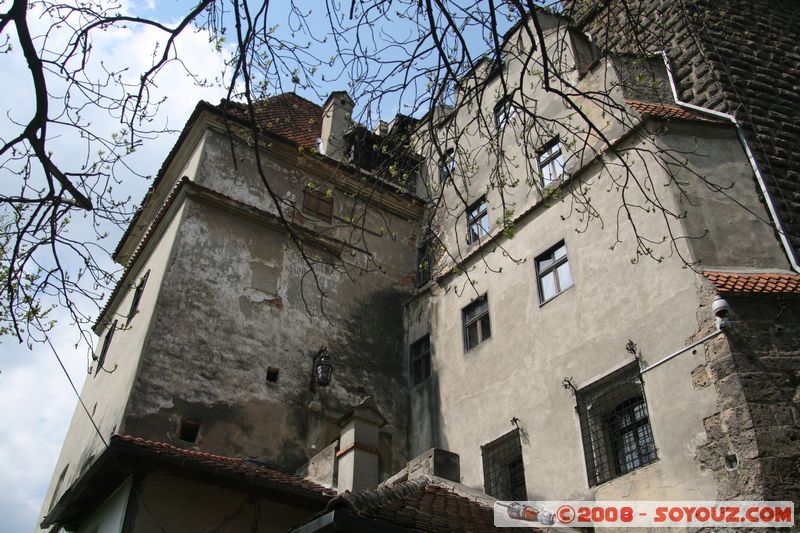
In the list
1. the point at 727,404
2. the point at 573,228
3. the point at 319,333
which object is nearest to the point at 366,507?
the point at 727,404

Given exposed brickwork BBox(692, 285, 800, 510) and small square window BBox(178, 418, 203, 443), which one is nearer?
exposed brickwork BBox(692, 285, 800, 510)

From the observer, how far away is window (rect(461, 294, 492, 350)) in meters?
12.8

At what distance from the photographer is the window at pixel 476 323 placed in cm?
1280

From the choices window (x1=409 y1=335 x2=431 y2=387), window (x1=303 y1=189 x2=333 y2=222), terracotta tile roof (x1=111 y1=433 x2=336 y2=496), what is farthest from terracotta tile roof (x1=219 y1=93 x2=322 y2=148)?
terracotta tile roof (x1=111 y1=433 x2=336 y2=496)

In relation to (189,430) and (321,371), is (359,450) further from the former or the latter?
(321,371)

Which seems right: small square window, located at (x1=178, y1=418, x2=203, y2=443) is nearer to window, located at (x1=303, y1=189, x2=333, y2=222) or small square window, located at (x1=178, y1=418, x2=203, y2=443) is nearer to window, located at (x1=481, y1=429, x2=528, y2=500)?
window, located at (x1=481, y1=429, x2=528, y2=500)

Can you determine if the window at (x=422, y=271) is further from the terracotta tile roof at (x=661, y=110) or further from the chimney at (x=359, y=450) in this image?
the chimney at (x=359, y=450)

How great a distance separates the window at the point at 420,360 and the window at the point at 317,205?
3430 millimetres

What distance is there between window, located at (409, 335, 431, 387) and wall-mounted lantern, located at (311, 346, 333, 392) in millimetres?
2041

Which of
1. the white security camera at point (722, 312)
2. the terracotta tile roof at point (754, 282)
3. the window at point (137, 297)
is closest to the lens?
the white security camera at point (722, 312)

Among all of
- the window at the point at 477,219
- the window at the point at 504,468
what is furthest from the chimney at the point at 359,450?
the window at the point at 477,219

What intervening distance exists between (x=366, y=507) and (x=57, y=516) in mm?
5371

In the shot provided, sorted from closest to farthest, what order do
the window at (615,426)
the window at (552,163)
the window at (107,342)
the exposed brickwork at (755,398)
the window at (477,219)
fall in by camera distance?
the exposed brickwork at (755,398), the window at (615,426), the window at (552,163), the window at (477,219), the window at (107,342)

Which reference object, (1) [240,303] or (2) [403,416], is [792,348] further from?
(1) [240,303]
